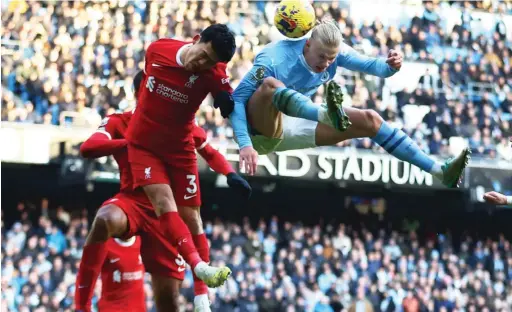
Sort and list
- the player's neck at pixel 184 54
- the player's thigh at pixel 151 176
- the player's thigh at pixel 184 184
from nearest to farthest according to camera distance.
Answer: the player's neck at pixel 184 54 → the player's thigh at pixel 151 176 → the player's thigh at pixel 184 184


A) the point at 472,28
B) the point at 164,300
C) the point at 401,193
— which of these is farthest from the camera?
the point at 472,28

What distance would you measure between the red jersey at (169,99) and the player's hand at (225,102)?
7 cm

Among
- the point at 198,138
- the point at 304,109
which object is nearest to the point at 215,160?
the point at 198,138

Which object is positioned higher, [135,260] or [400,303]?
[135,260]

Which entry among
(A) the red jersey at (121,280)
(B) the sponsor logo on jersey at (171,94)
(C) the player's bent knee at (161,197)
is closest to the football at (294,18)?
(B) the sponsor logo on jersey at (171,94)

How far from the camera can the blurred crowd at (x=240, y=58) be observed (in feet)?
58.7

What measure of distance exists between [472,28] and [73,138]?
9383 millimetres

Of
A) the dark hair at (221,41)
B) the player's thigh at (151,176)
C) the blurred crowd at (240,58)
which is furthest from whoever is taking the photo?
the blurred crowd at (240,58)

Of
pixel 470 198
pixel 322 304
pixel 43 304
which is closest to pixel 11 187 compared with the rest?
pixel 43 304

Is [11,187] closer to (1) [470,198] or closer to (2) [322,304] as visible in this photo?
(2) [322,304]

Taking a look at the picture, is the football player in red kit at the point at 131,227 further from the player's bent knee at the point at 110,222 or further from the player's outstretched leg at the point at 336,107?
the player's outstretched leg at the point at 336,107

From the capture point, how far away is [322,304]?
691 inches

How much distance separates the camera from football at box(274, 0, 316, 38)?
8562mm

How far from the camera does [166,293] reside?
9562 mm
